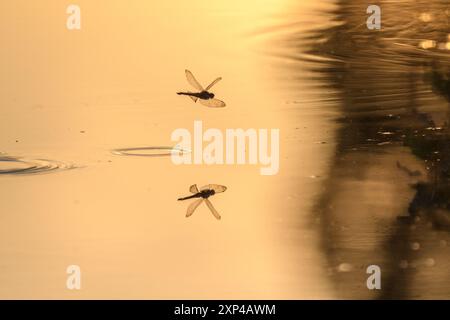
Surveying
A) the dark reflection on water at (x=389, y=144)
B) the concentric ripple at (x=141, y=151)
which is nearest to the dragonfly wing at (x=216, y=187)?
the concentric ripple at (x=141, y=151)

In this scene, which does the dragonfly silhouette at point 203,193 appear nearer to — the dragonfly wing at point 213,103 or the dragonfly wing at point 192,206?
the dragonfly wing at point 192,206

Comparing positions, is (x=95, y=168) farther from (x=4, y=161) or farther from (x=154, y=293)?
(x=154, y=293)

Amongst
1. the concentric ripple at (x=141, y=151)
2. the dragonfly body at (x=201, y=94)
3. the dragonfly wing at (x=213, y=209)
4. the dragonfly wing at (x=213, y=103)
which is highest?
the dragonfly body at (x=201, y=94)

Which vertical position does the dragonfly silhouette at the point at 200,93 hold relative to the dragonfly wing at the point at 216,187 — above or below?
above

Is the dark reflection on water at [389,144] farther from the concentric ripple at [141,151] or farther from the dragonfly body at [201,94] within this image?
the concentric ripple at [141,151]

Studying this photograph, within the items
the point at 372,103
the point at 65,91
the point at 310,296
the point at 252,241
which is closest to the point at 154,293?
the point at 252,241

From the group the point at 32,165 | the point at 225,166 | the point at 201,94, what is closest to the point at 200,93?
the point at 201,94

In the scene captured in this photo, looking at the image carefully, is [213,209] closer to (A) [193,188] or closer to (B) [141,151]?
(A) [193,188]
